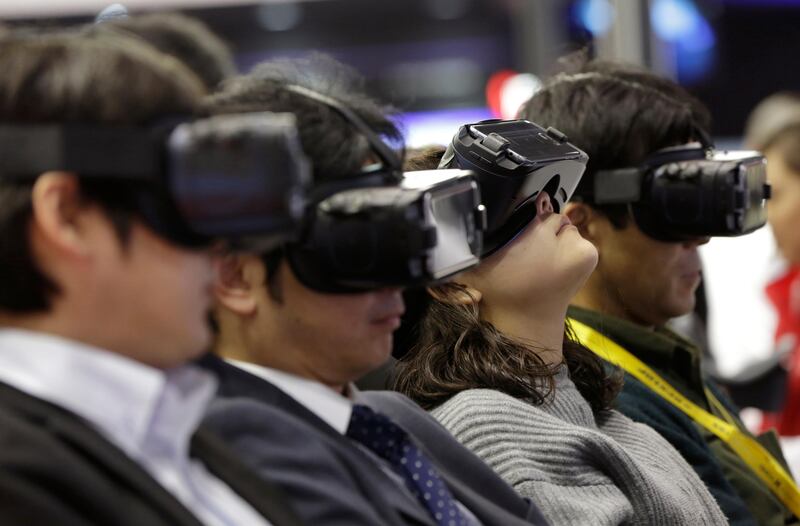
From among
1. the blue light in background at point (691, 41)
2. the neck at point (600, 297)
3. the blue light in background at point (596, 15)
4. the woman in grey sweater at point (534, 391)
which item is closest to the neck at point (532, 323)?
the woman in grey sweater at point (534, 391)

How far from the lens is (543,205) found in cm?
195

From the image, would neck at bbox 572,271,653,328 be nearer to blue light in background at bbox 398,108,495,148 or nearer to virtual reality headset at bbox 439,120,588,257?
virtual reality headset at bbox 439,120,588,257

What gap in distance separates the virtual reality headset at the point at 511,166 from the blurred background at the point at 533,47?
0.20m

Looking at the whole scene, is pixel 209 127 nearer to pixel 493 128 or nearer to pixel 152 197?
pixel 152 197

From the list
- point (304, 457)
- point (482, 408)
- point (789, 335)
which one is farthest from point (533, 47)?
point (304, 457)

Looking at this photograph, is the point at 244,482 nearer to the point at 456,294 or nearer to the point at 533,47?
the point at 456,294

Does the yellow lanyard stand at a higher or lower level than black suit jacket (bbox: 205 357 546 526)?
lower

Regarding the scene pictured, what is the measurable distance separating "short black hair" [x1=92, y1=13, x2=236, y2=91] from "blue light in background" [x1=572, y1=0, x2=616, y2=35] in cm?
321

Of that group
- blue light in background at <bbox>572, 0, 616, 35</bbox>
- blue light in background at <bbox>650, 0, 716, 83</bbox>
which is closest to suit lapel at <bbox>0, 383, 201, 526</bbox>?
blue light in background at <bbox>572, 0, 616, 35</bbox>

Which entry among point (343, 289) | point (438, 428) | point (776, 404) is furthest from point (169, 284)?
point (776, 404)

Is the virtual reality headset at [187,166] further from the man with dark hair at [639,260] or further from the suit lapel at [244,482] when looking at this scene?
the man with dark hair at [639,260]

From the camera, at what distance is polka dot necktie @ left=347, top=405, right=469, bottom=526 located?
1.54 meters

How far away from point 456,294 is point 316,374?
1.61 ft

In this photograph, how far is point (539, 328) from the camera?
6.42 feet
